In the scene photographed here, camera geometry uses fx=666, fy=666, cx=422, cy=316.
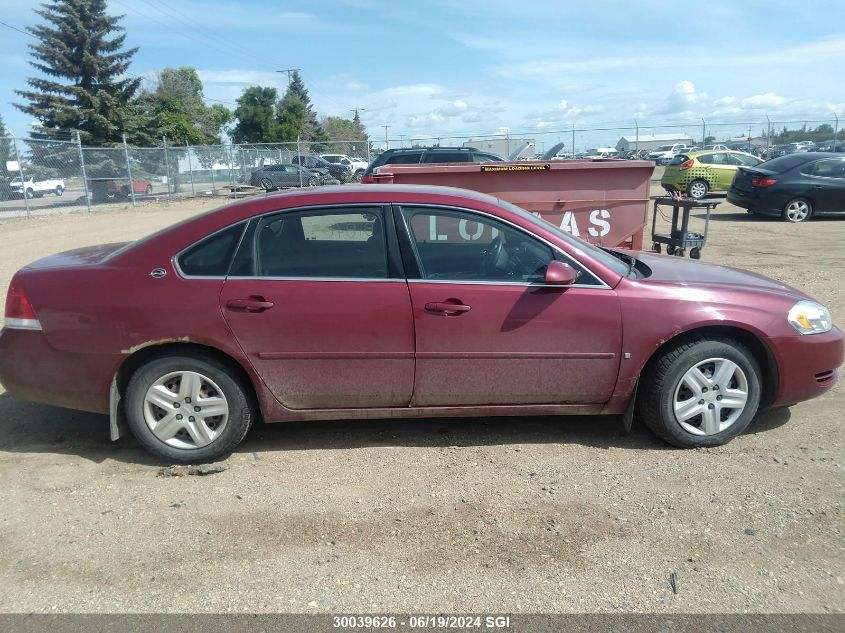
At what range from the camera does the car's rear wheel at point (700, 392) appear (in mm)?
3916

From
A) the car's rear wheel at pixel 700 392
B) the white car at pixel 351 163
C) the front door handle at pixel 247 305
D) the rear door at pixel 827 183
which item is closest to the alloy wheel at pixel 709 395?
the car's rear wheel at pixel 700 392

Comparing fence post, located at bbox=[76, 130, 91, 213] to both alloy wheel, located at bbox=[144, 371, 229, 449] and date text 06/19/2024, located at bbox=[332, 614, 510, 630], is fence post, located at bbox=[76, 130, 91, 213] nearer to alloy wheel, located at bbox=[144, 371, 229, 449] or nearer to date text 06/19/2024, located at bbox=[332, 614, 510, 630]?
alloy wheel, located at bbox=[144, 371, 229, 449]

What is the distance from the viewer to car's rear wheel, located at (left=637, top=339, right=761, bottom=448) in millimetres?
3916

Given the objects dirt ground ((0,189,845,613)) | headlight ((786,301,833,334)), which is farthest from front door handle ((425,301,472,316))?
headlight ((786,301,833,334))

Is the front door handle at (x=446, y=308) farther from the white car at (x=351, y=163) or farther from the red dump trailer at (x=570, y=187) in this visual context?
the white car at (x=351, y=163)

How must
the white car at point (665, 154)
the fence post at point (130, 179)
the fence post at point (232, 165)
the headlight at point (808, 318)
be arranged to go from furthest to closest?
the white car at point (665, 154) → the fence post at point (232, 165) → the fence post at point (130, 179) → the headlight at point (808, 318)

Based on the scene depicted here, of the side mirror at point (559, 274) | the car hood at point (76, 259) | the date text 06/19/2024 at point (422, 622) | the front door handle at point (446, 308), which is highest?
the car hood at point (76, 259)

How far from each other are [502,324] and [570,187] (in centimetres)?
486

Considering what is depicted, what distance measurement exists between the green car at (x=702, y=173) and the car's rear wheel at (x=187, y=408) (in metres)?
18.8

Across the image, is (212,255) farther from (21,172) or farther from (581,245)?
(21,172)

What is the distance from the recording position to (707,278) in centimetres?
419

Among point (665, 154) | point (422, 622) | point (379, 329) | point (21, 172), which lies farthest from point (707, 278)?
point (665, 154)

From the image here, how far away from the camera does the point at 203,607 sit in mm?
2764

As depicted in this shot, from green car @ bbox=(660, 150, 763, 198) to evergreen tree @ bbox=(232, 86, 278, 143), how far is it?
139ft
